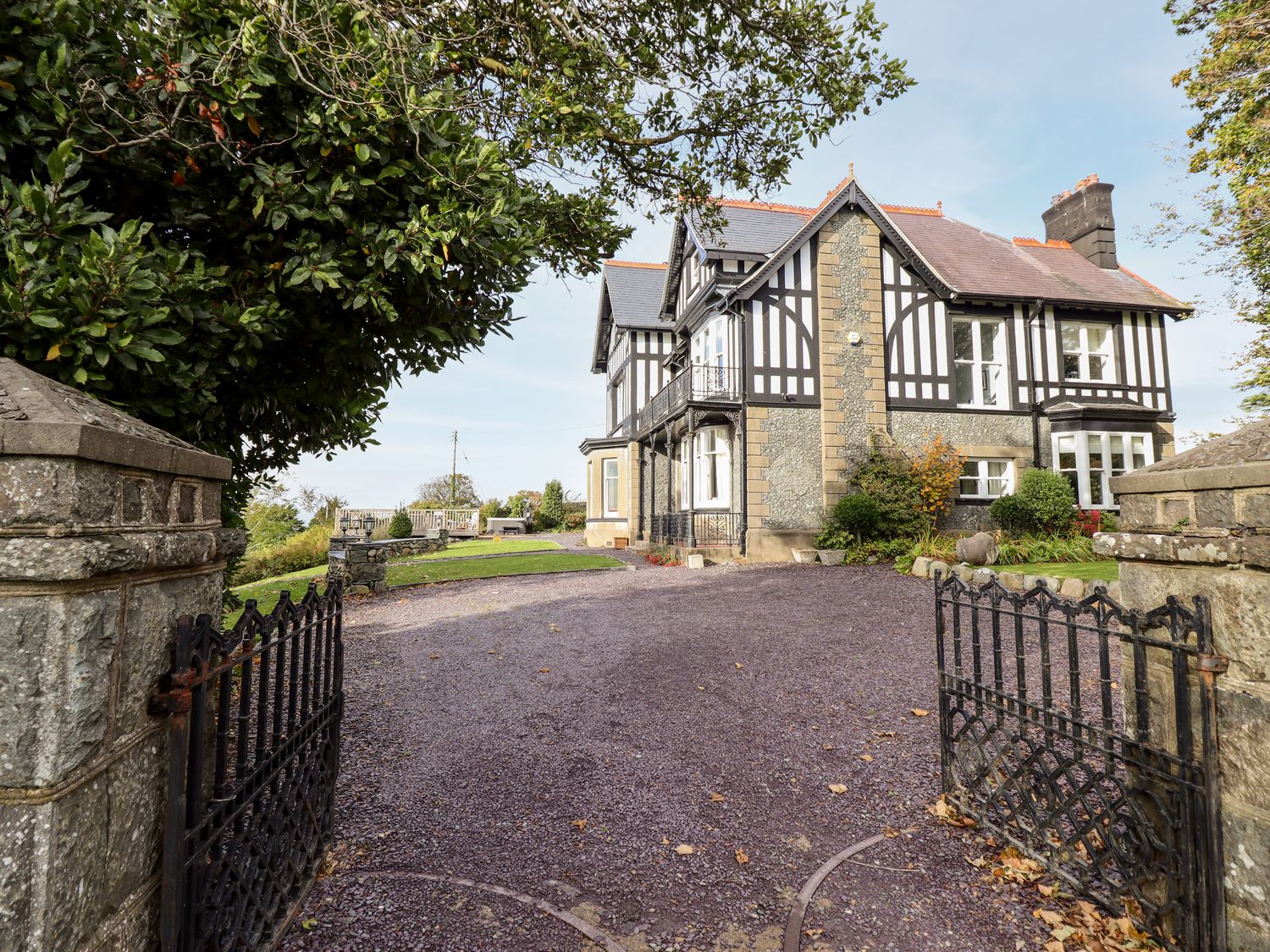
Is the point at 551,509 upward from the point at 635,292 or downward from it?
downward

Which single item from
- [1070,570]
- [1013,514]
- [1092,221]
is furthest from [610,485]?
[1092,221]

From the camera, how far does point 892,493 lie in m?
14.1

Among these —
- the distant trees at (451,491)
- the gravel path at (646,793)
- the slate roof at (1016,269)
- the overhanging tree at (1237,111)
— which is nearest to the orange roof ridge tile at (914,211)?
the slate roof at (1016,269)

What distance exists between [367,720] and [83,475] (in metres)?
4.05

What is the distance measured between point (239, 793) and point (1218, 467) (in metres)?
3.83

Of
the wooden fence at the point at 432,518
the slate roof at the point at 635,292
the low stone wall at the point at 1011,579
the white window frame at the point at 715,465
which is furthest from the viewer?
the wooden fence at the point at 432,518

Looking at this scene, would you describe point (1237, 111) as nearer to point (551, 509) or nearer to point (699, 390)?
point (699, 390)

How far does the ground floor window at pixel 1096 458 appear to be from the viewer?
15.7 meters

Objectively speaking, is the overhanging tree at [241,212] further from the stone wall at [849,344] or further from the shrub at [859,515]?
the stone wall at [849,344]

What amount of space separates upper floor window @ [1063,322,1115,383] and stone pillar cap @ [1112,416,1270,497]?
17.3m

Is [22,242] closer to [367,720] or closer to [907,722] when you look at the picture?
[367,720]

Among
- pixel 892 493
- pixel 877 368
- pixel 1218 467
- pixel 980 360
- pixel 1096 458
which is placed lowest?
pixel 1218 467

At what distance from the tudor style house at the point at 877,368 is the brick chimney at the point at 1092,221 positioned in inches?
10.5

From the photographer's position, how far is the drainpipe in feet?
52.9
